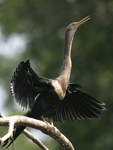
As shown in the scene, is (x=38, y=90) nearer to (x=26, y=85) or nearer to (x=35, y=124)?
(x=26, y=85)

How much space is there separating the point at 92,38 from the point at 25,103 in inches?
363

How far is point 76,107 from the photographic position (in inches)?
269

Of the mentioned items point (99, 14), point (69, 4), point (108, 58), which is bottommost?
point (108, 58)

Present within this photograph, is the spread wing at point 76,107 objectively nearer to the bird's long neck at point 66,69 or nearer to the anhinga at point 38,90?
the anhinga at point 38,90

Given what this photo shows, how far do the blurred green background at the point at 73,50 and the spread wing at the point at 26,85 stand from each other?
259 inches

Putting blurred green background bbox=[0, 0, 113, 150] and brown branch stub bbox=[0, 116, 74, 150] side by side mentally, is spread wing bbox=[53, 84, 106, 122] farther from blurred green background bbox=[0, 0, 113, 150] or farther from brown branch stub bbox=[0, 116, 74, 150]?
blurred green background bbox=[0, 0, 113, 150]

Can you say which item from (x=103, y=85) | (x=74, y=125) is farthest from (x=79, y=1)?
(x=74, y=125)

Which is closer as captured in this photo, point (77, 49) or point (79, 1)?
point (77, 49)

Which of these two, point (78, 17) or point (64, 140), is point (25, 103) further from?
point (78, 17)

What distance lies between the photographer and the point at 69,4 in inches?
663

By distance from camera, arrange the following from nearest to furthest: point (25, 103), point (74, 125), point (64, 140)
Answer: point (64, 140), point (25, 103), point (74, 125)

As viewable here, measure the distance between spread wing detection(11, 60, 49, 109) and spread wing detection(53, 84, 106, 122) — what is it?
0.64m

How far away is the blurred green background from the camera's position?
13859 mm

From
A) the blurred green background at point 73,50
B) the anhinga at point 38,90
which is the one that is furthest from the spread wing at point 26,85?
the blurred green background at point 73,50
